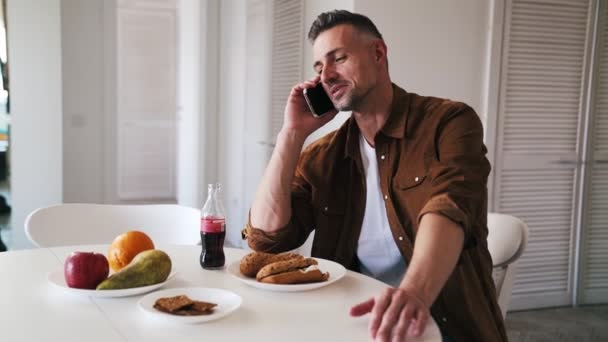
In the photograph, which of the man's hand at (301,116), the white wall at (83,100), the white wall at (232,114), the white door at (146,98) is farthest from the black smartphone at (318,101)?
the white door at (146,98)

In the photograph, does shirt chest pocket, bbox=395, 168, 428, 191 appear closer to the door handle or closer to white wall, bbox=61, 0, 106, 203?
the door handle

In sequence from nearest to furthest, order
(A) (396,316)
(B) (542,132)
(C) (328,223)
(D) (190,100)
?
(A) (396,316) < (C) (328,223) < (B) (542,132) < (D) (190,100)

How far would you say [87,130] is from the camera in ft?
15.7

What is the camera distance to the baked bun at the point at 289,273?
1284mm

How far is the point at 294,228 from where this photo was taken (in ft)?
5.44

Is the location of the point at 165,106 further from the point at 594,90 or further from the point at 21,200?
the point at 594,90

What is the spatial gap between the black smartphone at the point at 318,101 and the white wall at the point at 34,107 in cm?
302

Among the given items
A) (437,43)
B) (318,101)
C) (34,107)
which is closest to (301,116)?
(318,101)

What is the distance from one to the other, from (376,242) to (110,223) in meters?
1.06

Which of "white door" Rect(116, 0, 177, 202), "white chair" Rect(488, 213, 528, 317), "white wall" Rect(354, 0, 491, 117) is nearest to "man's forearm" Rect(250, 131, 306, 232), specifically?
"white chair" Rect(488, 213, 528, 317)

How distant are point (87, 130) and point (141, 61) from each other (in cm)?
174

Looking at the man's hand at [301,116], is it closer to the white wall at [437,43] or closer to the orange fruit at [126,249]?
the orange fruit at [126,249]

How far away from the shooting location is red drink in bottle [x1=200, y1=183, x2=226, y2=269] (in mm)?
1445

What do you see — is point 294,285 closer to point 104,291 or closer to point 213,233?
point 213,233
